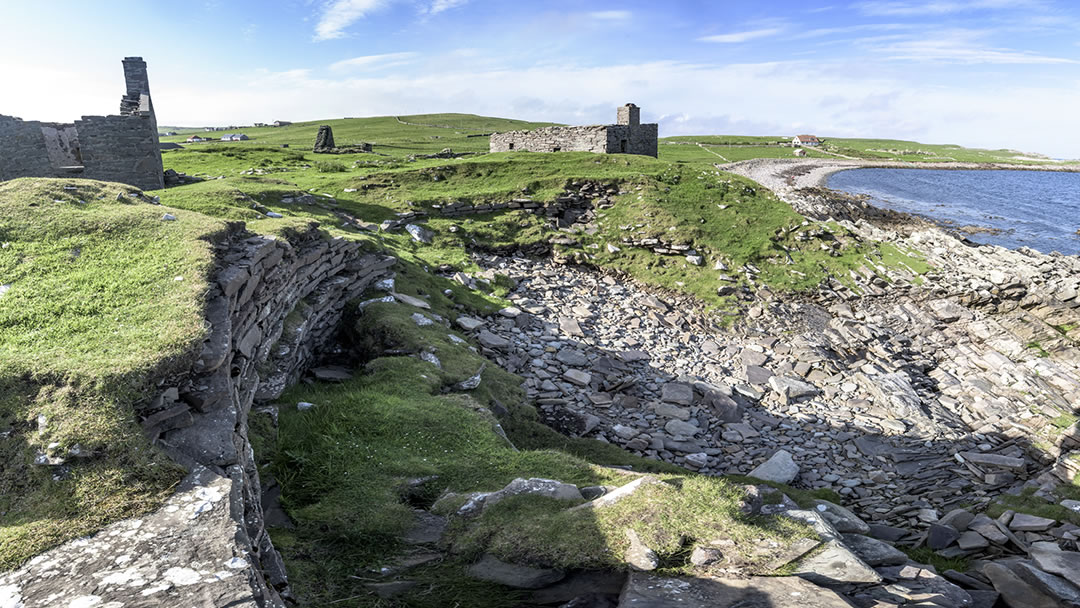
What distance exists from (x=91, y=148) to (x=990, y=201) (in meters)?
85.4

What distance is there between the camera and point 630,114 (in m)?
40.2

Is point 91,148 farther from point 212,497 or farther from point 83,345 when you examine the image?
point 212,497

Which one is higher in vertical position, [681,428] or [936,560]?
[936,560]

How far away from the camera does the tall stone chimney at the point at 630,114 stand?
40188mm

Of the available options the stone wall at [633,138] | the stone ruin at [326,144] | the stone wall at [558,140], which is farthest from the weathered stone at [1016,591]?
the stone ruin at [326,144]

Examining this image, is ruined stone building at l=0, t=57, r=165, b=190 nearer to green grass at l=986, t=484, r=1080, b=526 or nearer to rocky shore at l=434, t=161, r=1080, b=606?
rocky shore at l=434, t=161, r=1080, b=606

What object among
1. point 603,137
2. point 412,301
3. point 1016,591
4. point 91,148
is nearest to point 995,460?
point 1016,591

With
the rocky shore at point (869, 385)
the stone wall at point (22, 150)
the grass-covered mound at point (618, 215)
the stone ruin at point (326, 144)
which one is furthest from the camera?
the stone ruin at point (326, 144)

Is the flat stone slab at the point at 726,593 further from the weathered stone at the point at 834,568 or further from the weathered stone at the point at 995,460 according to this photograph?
the weathered stone at the point at 995,460

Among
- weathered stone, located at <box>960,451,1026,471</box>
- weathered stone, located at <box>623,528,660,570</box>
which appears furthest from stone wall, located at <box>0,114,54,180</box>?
weathered stone, located at <box>960,451,1026,471</box>

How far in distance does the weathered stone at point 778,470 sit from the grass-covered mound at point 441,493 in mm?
2194

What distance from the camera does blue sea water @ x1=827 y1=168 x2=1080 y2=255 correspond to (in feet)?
153

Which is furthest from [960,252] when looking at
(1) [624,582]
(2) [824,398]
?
(1) [624,582]

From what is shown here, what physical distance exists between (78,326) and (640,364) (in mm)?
13278
